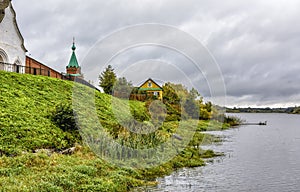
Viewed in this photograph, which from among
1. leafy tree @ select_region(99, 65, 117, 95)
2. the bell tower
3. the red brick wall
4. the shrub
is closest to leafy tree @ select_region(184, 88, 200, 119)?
leafy tree @ select_region(99, 65, 117, 95)

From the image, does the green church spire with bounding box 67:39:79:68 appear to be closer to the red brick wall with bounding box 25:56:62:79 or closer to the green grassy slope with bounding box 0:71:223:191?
the red brick wall with bounding box 25:56:62:79

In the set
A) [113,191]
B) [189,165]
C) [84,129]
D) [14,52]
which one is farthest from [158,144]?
[14,52]

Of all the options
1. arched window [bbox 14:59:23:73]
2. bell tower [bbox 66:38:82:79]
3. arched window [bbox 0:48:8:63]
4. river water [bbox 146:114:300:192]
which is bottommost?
river water [bbox 146:114:300:192]

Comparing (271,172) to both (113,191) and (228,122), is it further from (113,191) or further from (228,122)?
(228,122)

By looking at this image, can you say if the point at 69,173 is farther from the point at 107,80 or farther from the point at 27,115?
the point at 107,80

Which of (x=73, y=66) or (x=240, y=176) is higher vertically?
(x=73, y=66)

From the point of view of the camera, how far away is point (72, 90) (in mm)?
39719

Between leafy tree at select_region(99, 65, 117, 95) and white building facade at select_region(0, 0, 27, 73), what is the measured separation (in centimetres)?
2188

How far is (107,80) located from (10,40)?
25151 millimetres

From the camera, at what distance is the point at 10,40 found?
43406 mm

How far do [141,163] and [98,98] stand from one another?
2335 centimetres

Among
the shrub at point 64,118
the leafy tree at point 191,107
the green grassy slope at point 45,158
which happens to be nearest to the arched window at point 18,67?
the green grassy slope at point 45,158

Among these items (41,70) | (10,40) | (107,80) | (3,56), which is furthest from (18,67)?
(107,80)

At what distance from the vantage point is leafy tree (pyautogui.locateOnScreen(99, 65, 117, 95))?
65.5 meters
